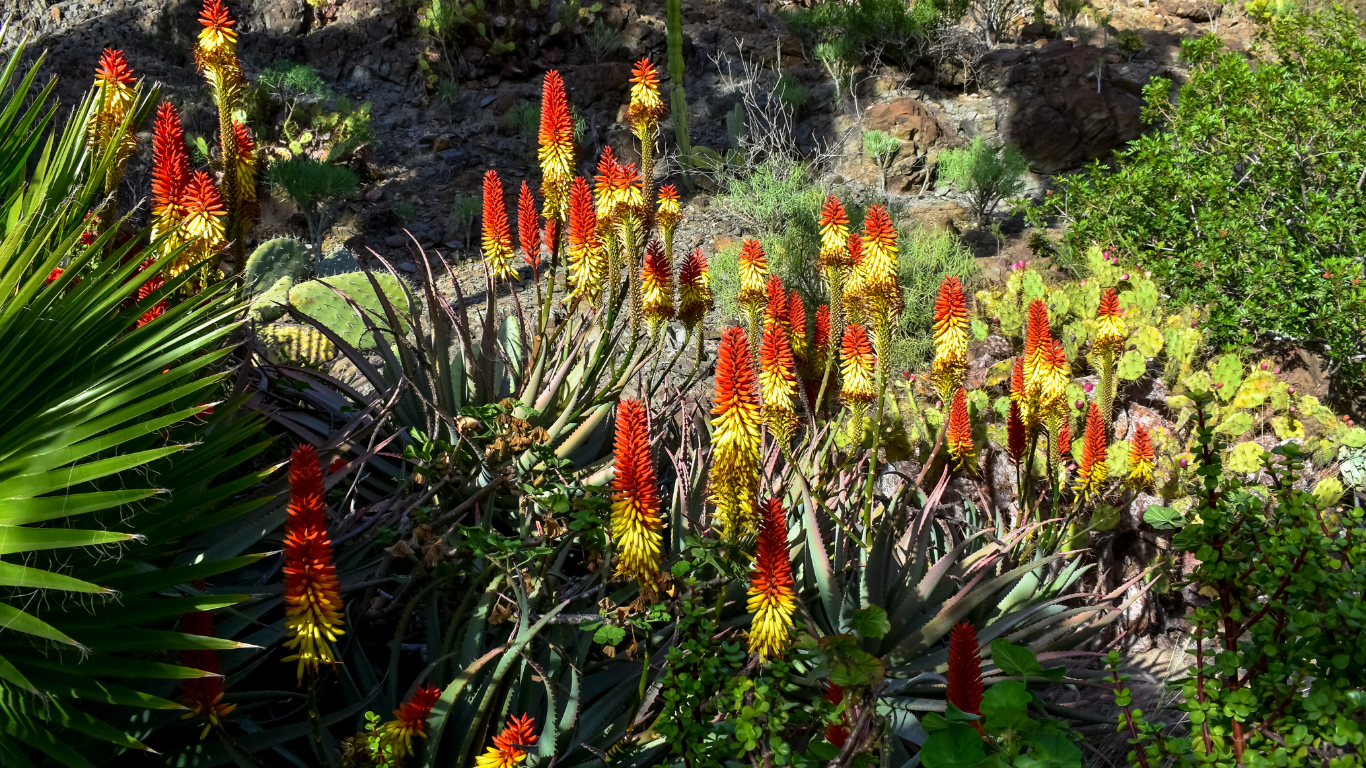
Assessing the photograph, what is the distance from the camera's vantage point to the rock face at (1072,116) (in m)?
10.1

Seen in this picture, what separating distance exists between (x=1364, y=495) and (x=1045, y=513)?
77.6 inches

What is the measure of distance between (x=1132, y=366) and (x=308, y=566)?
463 cm

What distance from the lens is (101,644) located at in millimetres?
1458

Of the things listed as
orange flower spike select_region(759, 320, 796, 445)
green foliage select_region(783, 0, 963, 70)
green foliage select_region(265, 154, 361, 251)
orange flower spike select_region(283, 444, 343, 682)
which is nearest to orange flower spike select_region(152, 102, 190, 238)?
orange flower spike select_region(283, 444, 343, 682)

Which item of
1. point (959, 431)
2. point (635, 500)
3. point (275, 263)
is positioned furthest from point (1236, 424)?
point (275, 263)

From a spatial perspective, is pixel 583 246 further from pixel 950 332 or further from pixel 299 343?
pixel 299 343

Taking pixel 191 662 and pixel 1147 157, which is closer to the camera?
pixel 191 662

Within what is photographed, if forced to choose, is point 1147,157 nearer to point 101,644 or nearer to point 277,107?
point 101,644

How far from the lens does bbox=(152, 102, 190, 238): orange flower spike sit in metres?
2.20

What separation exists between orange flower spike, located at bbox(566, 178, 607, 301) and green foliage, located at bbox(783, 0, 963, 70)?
944 centimetres

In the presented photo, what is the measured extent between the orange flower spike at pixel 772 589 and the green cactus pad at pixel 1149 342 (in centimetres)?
418

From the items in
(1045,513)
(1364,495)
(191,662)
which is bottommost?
(1364,495)

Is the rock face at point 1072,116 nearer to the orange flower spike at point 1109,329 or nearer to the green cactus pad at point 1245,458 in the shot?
the green cactus pad at point 1245,458

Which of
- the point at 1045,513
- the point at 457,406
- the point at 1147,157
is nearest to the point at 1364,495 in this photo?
the point at 1045,513
